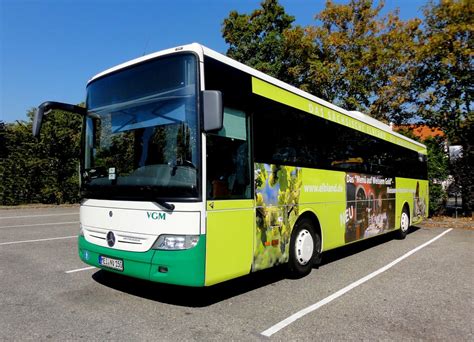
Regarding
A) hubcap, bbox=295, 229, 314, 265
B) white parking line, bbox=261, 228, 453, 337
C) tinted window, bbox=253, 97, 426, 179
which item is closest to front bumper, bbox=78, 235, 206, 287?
white parking line, bbox=261, 228, 453, 337

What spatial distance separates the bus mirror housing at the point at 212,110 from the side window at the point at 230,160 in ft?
0.81

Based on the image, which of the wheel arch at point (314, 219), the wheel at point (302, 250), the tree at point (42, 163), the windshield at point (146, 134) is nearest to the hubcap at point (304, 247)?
the wheel at point (302, 250)

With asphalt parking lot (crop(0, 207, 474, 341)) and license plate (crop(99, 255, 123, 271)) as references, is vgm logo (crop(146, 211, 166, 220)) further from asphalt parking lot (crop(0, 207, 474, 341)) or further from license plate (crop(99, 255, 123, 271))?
asphalt parking lot (crop(0, 207, 474, 341))

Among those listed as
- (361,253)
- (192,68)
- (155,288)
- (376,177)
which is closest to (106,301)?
(155,288)

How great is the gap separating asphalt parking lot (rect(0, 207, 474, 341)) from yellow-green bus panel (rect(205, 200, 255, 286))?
1.64 ft

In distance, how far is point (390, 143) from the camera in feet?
35.4

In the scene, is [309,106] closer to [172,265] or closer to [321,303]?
[321,303]

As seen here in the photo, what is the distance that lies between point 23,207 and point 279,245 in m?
18.6

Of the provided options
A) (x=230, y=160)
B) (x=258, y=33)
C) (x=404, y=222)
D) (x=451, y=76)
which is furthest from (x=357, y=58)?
(x=230, y=160)

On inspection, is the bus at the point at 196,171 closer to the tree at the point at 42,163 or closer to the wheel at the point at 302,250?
the wheel at the point at 302,250

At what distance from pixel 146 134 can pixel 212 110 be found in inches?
38.5

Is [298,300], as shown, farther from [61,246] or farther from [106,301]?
[61,246]

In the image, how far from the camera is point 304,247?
21.2 feet

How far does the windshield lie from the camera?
4.42 meters
